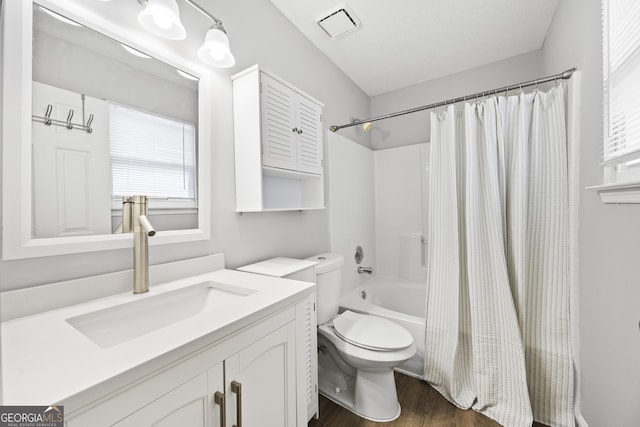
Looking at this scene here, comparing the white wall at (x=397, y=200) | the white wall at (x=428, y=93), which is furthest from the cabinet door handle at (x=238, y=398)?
the white wall at (x=428, y=93)

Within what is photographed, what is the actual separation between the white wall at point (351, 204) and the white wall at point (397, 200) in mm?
87

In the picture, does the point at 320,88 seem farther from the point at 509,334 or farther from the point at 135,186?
the point at 509,334

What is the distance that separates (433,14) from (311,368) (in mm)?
2306

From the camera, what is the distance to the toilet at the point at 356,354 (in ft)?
4.64

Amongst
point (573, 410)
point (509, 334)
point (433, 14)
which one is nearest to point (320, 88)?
point (433, 14)

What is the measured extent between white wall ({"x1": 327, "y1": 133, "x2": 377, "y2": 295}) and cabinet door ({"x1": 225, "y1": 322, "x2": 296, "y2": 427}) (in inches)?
49.4

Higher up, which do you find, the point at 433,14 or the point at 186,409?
the point at 433,14

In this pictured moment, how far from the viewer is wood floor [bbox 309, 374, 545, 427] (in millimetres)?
1420

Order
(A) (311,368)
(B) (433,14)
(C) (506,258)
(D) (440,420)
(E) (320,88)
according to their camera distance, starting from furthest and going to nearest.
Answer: (E) (320,88)
(B) (433,14)
(C) (506,258)
(D) (440,420)
(A) (311,368)

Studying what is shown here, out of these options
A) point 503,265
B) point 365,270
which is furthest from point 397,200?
point 503,265

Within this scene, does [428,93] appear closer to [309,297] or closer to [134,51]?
[309,297]

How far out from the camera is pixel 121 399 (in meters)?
0.51

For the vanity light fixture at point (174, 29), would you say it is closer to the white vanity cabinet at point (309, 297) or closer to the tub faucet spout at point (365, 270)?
the white vanity cabinet at point (309, 297)

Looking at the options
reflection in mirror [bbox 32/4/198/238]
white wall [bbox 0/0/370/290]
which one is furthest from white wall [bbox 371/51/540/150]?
reflection in mirror [bbox 32/4/198/238]
